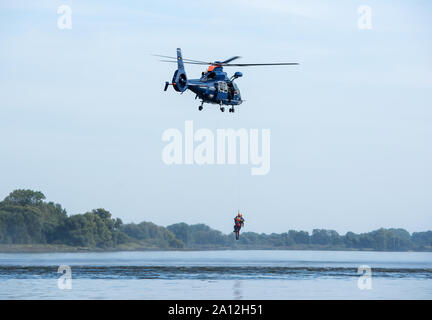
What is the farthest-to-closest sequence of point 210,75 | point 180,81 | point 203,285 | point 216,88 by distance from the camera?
1. point 210,75
2. point 216,88
3. point 180,81
4. point 203,285

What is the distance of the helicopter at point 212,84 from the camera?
266 feet

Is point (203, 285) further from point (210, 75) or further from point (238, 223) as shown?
point (210, 75)

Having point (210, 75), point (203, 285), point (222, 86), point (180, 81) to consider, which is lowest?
point (203, 285)

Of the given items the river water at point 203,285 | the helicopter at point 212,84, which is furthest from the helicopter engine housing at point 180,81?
the river water at point 203,285

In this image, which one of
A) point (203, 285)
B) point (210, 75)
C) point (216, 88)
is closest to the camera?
point (203, 285)

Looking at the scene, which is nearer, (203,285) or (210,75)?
(203,285)

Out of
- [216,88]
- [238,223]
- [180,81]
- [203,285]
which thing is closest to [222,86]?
[216,88]

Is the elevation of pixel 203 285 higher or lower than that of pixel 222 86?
lower

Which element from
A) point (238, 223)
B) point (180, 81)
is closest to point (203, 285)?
point (238, 223)

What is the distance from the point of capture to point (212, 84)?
8500 centimetres

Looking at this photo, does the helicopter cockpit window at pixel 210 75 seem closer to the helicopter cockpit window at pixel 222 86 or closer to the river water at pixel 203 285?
the helicopter cockpit window at pixel 222 86

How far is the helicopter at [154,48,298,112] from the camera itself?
266 ft
